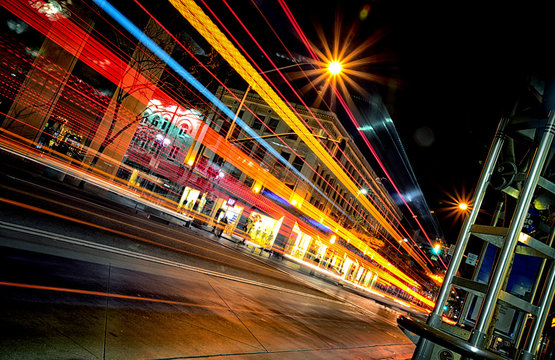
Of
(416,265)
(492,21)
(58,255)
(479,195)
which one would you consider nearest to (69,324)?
(58,255)

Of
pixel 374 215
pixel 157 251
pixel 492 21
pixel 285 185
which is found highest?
pixel 374 215

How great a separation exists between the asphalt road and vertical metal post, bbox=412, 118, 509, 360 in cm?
234

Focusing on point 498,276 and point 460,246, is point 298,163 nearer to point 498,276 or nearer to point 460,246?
point 460,246

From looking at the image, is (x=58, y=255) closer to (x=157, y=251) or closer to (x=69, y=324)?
(x=69, y=324)

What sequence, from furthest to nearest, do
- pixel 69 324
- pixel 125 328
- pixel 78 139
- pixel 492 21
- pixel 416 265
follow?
pixel 416 265 < pixel 78 139 < pixel 125 328 < pixel 69 324 < pixel 492 21

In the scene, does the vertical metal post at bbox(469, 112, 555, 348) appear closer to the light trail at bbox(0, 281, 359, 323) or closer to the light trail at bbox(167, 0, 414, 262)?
the light trail at bbox(0, 281, 359, 323)

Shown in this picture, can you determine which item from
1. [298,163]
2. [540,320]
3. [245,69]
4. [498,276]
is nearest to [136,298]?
[498,276]

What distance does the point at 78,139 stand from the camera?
19.1 m

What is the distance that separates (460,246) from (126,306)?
4.06 metres

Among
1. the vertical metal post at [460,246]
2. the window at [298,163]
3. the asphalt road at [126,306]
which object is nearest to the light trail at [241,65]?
the window at [298,163]

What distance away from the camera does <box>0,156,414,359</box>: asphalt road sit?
2.88 meters

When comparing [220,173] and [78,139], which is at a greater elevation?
[220,173]

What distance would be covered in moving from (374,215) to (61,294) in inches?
2611

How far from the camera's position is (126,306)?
3977 mm
